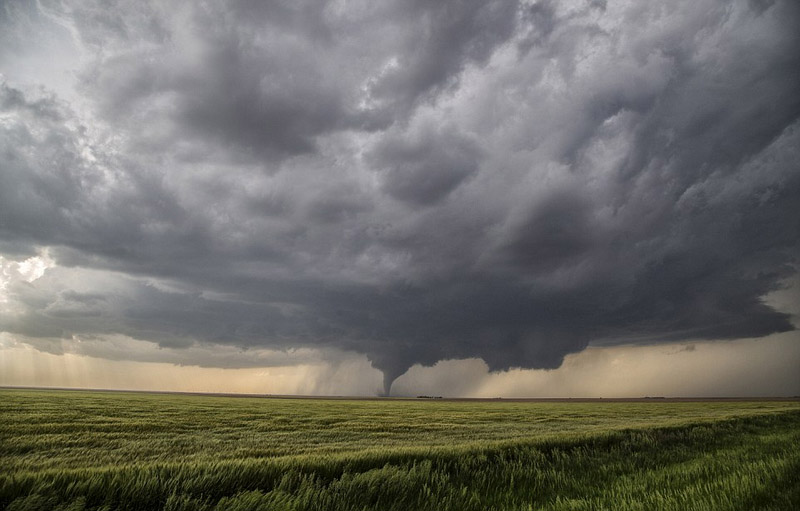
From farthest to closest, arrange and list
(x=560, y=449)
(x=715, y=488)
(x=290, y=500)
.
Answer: (x=560, y=449) → (x=715, y=488) → (x=290, y=500)

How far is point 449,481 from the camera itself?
6.80 meters

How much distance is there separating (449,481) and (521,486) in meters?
1.21

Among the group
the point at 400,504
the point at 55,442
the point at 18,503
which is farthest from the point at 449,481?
the point at 55,442

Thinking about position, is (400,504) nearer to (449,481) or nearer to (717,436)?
(449,481)

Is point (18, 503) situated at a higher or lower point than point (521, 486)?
higher

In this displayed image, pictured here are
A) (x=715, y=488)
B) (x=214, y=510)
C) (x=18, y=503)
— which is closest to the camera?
(x=18, y=503)

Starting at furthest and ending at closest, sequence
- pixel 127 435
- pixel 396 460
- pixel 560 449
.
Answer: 1. pixel 127 435
2. pixel 560 449
3. pixel 396 460

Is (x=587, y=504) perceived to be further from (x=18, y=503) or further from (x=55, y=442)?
(x=55, y=442)

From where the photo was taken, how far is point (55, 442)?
11.7 meters

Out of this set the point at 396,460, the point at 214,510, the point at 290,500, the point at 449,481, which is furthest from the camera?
the point at 396,460

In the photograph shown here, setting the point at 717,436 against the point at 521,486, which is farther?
the point at 717,436

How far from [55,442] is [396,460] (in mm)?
10479

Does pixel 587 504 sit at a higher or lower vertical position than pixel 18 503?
lower

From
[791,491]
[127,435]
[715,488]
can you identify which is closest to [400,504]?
[715,488]
